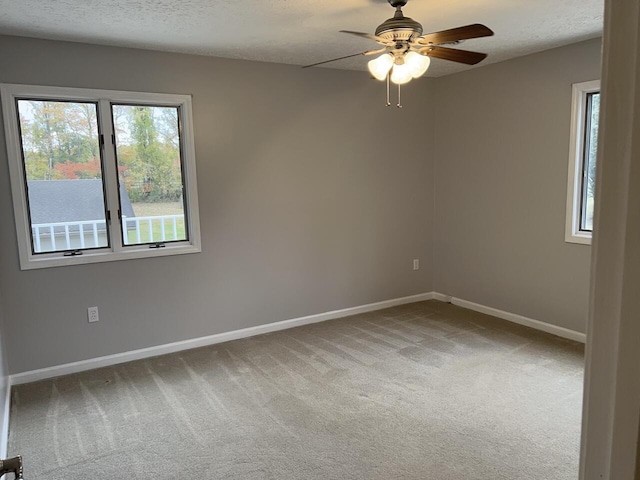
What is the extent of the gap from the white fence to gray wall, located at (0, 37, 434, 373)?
189 mm

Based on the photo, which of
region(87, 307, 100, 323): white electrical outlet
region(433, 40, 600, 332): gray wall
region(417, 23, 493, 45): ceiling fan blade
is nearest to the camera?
region(417, 23, 493, 45): ceiling fan blade

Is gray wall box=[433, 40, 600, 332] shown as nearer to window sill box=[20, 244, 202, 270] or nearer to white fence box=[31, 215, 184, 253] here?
window sill box=[20, 244, 202, 270]

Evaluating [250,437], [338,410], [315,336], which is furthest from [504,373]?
[250,437]

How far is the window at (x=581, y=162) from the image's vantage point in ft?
12.5

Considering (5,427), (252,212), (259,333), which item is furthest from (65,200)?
(259,333)

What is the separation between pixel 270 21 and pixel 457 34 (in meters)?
1.32

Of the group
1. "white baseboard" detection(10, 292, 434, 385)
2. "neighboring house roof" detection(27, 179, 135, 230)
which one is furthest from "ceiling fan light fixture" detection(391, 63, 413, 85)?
"white baseboard" detection(10, 292, 434, 385)

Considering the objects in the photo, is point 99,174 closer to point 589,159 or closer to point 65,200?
point 65,200

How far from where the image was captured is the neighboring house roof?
3457 millimetres

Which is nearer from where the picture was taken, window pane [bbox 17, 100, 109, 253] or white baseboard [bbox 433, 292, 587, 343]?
window pane [bbox 17, 100, 109, 253]

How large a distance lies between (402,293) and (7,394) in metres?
3.80

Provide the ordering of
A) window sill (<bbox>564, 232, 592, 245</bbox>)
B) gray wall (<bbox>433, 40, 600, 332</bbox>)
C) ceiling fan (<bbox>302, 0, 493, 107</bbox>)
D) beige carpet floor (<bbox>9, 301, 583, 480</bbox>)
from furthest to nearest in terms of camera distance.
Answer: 1. gray wall (<bbox>433, 40, 600, 332</bbox>)
2. window sill (<bbox>564, 232, 592, 245</bbox>)
3. ceiling fan (<bbox>302, 0, 493, 107</bbox>)
4. beige carpet floor (<bbox>9, 301, 583, 480</bbox>)

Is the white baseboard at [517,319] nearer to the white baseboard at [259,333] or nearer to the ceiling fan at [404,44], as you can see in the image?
the white baseboard at [259,333]

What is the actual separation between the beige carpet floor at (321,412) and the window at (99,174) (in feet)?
3.39
